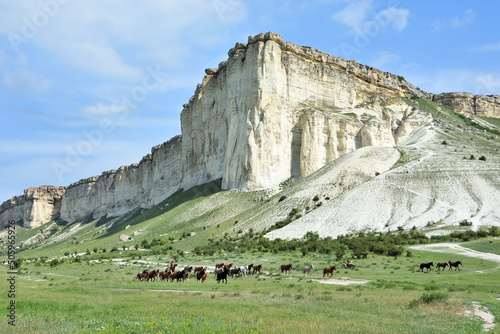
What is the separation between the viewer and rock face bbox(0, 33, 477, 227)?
76.6m

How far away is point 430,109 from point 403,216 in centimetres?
6121

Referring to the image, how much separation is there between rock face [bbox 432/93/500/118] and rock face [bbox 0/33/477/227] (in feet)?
37.1

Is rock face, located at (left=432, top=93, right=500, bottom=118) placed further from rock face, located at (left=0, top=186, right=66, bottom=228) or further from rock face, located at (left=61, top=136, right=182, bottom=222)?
rock face, located at (left=0, top=186, right=66, bottom=228)

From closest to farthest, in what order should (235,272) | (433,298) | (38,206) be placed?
(433,298) < (235,272) < (38,206)

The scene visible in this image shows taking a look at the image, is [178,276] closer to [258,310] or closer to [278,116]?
[258,310]

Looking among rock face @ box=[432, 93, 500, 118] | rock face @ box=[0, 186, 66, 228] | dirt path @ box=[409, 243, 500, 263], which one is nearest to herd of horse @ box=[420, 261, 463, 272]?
dirt path @ box=[409, 243, 500, 263]

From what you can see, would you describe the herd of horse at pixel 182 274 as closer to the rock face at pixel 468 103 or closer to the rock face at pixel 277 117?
the rock face at pixel 277 117

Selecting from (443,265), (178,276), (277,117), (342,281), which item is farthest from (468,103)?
(178,276)

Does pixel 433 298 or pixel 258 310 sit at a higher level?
pixel 433 298

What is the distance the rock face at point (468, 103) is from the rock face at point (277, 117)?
1131 cm

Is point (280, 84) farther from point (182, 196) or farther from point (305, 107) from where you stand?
point (182, 196)

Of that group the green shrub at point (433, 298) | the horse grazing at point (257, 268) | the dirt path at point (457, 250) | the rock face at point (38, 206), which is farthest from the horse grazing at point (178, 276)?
the rock face at point (38, 206)

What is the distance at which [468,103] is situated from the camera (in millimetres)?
118688

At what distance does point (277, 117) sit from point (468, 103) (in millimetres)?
66691
